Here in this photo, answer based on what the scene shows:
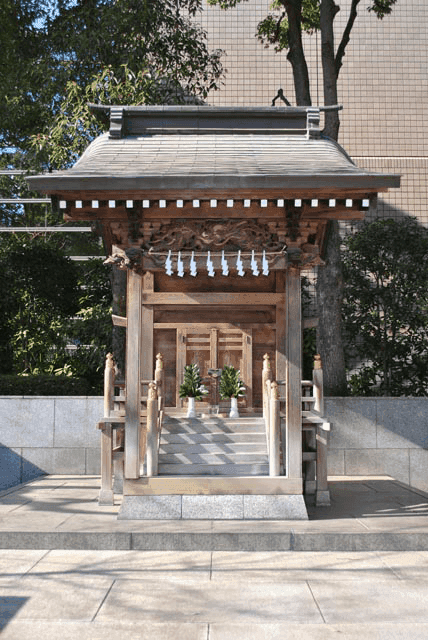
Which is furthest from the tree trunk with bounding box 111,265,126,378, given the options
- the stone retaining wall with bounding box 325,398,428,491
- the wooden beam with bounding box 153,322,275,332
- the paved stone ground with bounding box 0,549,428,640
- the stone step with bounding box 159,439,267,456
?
the paved stone ground with bounding box 0,549,428,640

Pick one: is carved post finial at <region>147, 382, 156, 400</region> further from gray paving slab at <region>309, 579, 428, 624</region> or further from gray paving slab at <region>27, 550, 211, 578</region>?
gray paving slab at <region>309, 579, 428, 624</region>

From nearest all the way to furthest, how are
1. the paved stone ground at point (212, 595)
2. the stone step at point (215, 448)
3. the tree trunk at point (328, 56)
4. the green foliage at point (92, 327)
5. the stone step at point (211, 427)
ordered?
1. the paved stone ground at point (212, 595)
2. the stone step at point (215, 448)
3. the stone step at point (211, 427)
4. the tree trunk at point (328, 56)
5. the green foliage at point (92, 327)

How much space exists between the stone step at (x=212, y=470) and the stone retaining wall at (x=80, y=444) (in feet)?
12.4

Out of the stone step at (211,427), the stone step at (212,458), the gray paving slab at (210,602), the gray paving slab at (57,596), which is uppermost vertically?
the stone step at (211,427)

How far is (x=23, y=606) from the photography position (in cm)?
562

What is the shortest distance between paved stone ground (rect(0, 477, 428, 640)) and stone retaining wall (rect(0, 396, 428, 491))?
3181mm

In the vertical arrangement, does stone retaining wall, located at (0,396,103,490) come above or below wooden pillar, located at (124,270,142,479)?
below

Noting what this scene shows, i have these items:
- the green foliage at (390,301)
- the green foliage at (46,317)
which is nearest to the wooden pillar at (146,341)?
the green foliage at (46,317)

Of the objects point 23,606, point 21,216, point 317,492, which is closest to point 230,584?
point 23,606

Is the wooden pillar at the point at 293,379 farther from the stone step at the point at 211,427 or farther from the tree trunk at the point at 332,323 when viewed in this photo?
the tree trunk at the point at 332,323

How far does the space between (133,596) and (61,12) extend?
13.2m

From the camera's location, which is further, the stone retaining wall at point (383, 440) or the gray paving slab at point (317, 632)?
the stone retaining wall at point (383, 440)

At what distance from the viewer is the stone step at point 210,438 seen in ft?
30.2

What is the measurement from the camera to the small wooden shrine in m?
8.00
